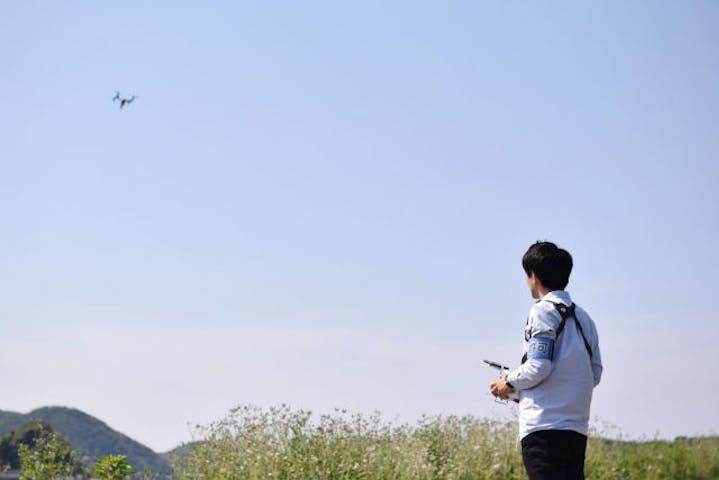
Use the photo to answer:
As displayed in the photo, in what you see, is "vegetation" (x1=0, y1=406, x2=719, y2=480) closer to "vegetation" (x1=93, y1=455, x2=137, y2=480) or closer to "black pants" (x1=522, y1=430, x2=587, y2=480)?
"vegetation" (x1=93, y1=455, x2=137, y2=480)

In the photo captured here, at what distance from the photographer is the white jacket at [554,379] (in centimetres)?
427

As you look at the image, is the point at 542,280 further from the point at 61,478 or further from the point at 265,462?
the point at 61,478

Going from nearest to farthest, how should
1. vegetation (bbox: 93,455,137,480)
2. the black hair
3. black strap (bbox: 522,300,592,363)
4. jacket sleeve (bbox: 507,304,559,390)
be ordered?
jacket sleeve (bbox: 507,304,559,390) < black strap (bbox: 522,300,592,363) < the black hair < vegetation (bbox: 93,455,137,480)

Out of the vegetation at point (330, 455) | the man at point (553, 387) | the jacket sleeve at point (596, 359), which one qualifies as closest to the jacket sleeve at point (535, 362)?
the man at point (553, 387)

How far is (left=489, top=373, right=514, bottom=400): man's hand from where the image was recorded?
4410mm

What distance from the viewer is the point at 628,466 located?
440 inches

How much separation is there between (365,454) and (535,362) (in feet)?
14.5

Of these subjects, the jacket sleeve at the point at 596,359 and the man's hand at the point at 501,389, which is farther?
the jacket sleeve at the point at 596,359

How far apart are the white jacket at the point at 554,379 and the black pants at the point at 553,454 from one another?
36 millimetres

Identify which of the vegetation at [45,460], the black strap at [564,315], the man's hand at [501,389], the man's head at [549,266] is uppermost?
the man's head at [549,266]

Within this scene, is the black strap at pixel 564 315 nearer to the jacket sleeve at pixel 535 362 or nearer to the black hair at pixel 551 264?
the jacket sleeve at pixel 535 362

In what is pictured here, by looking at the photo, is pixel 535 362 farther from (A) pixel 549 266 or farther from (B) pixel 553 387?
(A) pixel 549 266

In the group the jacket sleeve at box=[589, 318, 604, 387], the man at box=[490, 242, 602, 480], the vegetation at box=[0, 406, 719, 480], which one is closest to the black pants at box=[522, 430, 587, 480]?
the man at box=[490, 242, 602, 480]

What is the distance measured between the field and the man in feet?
11.7
